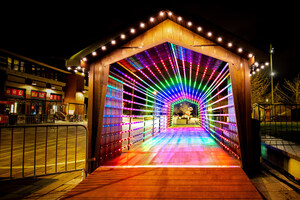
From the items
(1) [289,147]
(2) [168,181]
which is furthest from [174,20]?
(1) [289,147]

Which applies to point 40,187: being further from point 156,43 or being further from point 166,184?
point 156,43

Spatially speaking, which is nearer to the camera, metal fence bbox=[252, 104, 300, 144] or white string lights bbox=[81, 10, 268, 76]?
white string lights bbox=[81, 10, 268, 76]

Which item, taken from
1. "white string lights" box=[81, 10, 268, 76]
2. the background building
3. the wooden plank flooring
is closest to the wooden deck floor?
the wooden plank flooring

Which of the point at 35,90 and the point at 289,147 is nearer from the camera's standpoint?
the point at 289,147

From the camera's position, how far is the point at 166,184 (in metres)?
3.22

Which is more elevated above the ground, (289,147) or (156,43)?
(156,43)

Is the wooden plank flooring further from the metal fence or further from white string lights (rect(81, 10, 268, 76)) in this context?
white string lights (rect(81, 10, 268, 76))

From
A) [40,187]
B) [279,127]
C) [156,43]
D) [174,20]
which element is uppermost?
[174,20]

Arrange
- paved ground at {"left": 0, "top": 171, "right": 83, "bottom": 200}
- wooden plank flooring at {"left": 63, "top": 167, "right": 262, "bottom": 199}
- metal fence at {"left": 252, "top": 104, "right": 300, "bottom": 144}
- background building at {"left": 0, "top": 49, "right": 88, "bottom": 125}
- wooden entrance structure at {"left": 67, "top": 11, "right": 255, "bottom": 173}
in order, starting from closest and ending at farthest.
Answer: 1. wooden plank flooring at {"left": 63, "top": 167, "right": 262, "bottom": 199}
2. paved ground at {"left": 0, "top": 171, "right": 83, "bottom": 200}
3. wooden entrance structure at {"left": 67, "top": 11, "right": 255, "bottom": 173}
4. metal fence at {"left": 252, "top": 104, "right": 300, "bottom": 144}
5. background building at {"left": 0, "top": 49, "right": 88, "bottom": 125}

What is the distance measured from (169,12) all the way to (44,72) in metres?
29.5

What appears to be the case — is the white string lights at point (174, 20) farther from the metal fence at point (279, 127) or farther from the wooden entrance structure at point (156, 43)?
the metal fence at point (279, 127)

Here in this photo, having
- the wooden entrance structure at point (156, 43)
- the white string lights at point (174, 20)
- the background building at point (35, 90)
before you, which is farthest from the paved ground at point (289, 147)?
the background building at point (35, 90)

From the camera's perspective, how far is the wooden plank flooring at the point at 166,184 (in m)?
2.87

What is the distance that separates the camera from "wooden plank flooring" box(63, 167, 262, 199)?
9.41 feet
